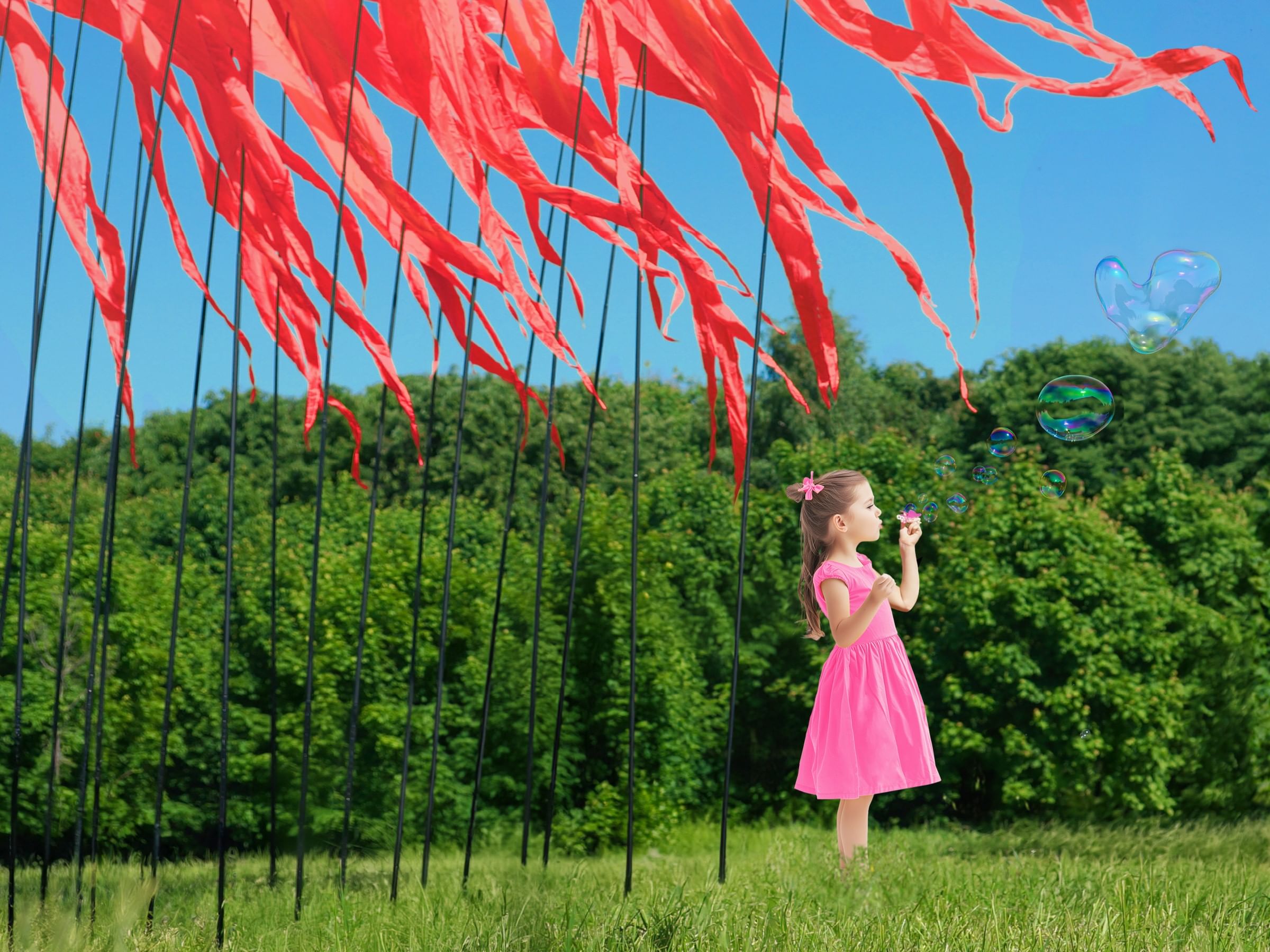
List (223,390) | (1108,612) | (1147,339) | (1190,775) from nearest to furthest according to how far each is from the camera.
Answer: (1147,339) < (1108,612) < (1190,775) < (223,390)

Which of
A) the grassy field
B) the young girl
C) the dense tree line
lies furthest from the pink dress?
the dense tree line

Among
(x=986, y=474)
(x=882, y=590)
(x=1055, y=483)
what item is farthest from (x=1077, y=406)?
(x=882, y=590)

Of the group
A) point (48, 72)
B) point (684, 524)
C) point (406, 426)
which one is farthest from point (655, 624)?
→ point (406, 426)

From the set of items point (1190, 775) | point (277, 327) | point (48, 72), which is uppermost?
point (48, 72)

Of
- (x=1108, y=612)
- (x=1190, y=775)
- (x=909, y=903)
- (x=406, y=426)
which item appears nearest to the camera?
(x=909, y=903)

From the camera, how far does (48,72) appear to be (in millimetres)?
3426

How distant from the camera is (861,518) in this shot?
3.19 m

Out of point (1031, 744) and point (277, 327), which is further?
point (1031, 744)

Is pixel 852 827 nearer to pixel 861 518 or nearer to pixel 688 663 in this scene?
pixel 861 518

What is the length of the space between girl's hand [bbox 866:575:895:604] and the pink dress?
0.16 m

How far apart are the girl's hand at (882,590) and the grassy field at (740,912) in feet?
2.78

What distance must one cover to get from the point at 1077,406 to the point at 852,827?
1.79 meters

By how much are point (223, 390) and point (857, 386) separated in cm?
1228

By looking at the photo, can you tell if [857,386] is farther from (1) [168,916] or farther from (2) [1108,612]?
(1) [168,916]
